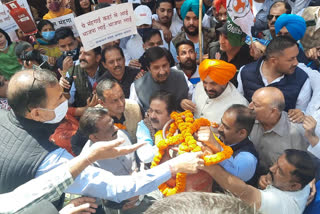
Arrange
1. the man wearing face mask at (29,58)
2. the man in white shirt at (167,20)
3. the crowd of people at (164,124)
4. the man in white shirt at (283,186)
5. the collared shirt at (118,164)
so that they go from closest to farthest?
the crowd of people at (164,124), the man in white shirt at (283,186), the collared shirt at (118,164), the man wearing face mask at (29,58), the man in white shirt at (167,20)

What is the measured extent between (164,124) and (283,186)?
1.12 m

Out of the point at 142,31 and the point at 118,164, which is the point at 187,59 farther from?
the point at 118,164

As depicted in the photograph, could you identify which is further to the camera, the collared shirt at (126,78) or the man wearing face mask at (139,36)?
the man wearing face mask at (139,36)

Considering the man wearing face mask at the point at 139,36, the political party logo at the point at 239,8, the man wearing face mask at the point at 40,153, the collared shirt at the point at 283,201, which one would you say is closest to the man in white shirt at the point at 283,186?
the collared shirt at the point at 283,201

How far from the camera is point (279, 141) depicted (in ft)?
8.83

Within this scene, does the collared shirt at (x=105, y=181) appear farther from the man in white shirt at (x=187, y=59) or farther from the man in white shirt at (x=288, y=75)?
the man in white shirt at (x=187, y=59)

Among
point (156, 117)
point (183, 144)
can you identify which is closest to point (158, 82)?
point (156, 117)

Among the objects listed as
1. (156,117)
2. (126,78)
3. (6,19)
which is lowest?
(126,78)

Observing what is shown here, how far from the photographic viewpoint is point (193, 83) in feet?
13.4

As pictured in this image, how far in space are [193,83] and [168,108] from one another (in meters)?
1.35

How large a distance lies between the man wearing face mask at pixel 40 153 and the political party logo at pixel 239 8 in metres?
2.22

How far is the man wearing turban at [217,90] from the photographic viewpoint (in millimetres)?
2988

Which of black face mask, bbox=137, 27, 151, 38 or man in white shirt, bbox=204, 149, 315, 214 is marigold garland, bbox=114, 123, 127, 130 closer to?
man in white shirt, bbox=204, 149, 315, 214

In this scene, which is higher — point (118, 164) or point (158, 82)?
point (158, 82)
